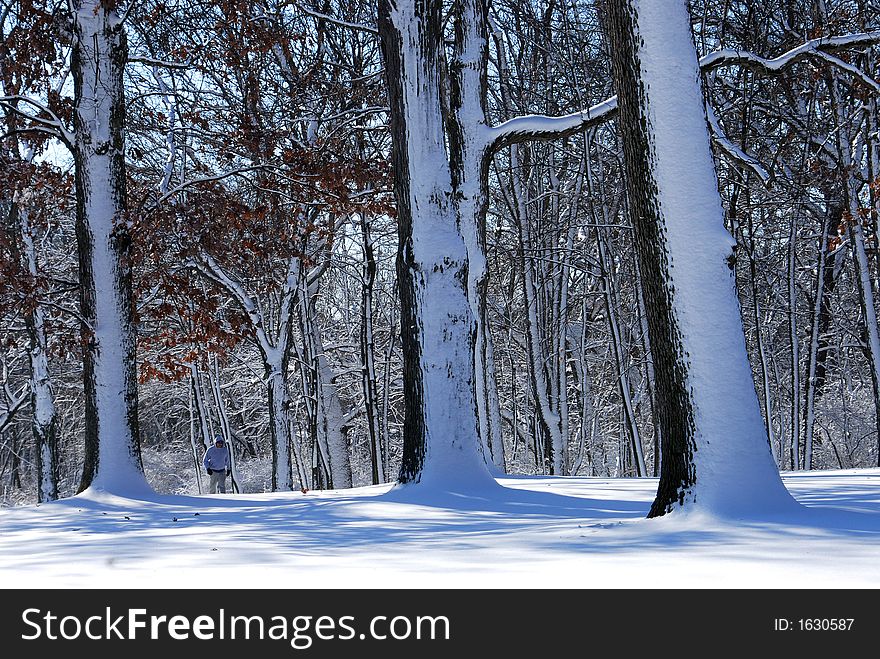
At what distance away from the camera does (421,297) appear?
34.4ft

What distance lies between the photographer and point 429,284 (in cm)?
1047

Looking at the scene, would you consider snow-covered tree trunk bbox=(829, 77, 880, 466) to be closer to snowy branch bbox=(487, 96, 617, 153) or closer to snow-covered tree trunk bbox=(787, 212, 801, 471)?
snow-covered tree trunk bbox=(787, 212, 801, 471)

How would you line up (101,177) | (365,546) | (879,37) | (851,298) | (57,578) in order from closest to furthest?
(57,578), (365,546), (879,37), (101,177), (851,298)

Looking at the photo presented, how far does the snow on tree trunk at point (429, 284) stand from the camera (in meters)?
10.4

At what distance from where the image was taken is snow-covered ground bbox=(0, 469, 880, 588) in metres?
4.38

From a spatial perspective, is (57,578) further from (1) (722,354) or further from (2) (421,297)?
(2) (421,297)

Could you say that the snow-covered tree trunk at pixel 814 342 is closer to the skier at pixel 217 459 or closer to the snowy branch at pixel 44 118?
the skier at pixel 217 459

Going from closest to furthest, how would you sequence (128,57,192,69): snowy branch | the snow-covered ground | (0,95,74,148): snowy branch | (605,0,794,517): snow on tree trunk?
the snow-covered ground
(605,0,794,517): snow on tree trunk
(0,95,74,148): snowy branch
(128,57,192,69): snowy branch

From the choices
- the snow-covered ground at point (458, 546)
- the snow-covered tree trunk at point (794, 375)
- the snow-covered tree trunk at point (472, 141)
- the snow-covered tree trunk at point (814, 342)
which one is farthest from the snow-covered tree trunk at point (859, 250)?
the snow-covered ground at point (458, 546)

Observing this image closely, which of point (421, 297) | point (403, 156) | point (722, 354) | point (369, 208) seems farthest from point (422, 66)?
point (722, 354)

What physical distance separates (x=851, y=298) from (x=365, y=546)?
90.6 feet

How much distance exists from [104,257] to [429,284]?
488 cm

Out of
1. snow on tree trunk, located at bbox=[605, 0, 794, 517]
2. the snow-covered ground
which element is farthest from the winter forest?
the snow-covered ground

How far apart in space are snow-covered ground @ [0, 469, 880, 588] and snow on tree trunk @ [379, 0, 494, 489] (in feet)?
2.37
